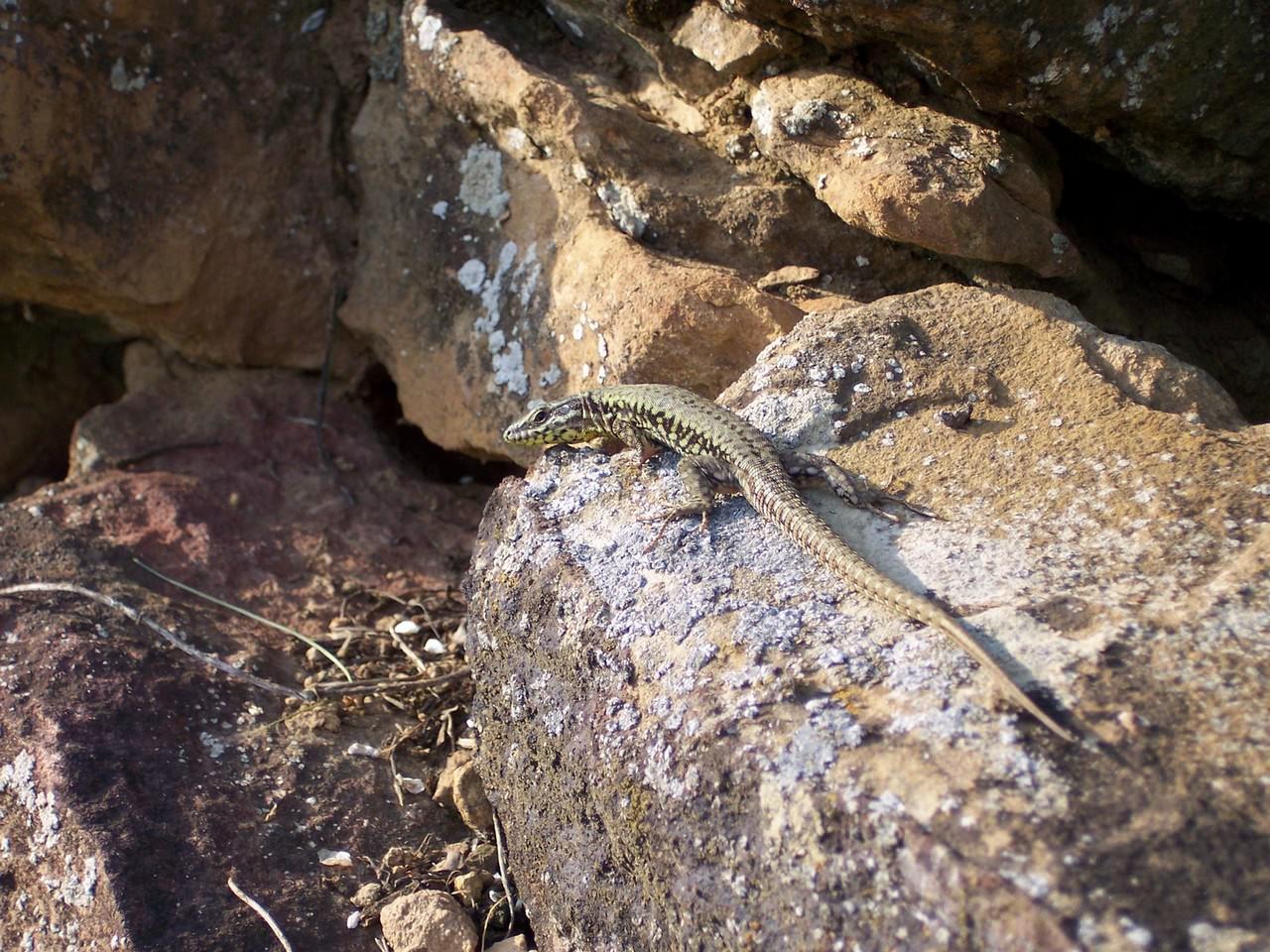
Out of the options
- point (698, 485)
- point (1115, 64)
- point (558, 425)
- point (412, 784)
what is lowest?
point (412, 784)

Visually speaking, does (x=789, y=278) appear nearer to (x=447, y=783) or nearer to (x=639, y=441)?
(x=639, y=441)

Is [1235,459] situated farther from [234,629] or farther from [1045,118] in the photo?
[234,629]

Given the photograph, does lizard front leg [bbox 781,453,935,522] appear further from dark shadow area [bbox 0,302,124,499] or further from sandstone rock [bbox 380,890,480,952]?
dark shadow area [bbox 0,302,124,499]

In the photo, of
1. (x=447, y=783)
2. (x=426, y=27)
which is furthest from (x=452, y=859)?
(x=426, y=27)

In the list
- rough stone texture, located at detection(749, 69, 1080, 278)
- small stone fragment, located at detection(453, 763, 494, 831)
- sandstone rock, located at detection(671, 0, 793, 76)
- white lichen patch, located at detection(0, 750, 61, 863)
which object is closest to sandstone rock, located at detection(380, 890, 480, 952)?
small stone fragment, located at detection(453, 763, 494, 831)

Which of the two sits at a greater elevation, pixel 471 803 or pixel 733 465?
pixel 733 465

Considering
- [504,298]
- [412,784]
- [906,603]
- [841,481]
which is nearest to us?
[906,603]
